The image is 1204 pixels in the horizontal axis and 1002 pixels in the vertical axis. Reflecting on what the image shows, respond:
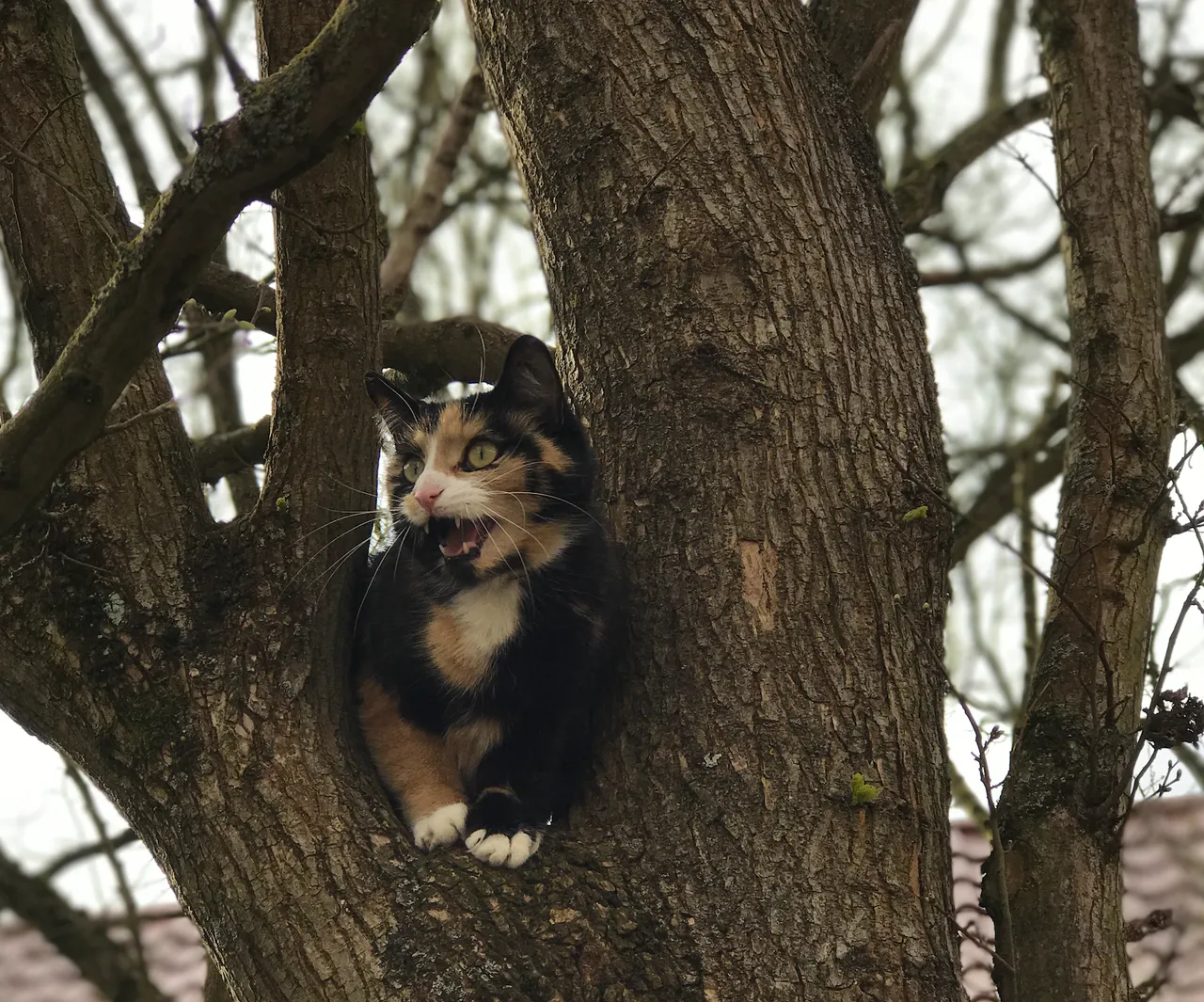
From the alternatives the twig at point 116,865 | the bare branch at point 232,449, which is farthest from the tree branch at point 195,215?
the twig at point 116,865

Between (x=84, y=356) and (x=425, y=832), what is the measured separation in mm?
1352

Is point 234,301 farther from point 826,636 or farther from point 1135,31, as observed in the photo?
point 1135,31

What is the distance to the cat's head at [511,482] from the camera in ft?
10.8

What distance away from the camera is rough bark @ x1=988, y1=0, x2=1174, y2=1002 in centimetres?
293

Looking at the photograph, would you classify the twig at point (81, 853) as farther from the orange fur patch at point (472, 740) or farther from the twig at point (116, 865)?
the orange fur patch at point (472, 740)

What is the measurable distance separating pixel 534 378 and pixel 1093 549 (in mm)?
1586

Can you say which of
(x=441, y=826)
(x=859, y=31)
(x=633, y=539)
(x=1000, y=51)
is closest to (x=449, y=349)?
(x=633, y=539)

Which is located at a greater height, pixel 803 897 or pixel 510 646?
pixel 510 646

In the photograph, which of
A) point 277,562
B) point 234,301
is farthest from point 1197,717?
point 234,301

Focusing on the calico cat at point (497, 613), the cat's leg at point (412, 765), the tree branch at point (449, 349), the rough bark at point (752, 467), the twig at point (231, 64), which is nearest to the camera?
the twig at point (231, 64)

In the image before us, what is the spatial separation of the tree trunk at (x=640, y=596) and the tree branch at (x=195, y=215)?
324 millimetres

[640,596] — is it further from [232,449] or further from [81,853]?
[81,853]

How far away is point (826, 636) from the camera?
110 inches

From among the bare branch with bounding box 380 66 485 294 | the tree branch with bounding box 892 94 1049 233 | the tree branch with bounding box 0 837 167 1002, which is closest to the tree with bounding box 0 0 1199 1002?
the tree branch with bounding box 892 94 1049 233
